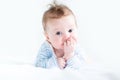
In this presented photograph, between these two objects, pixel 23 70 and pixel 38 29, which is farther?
pixel 38 29

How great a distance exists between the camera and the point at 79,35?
116cm

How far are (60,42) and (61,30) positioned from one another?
36 millimetres

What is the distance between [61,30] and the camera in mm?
1009

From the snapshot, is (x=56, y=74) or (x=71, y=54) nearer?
(x=56, y=74)

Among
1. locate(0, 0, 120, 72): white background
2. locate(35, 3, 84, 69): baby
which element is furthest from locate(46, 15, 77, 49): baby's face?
locate(0, 0, 120, 72): white background

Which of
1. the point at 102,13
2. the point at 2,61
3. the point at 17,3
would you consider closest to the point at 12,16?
the point at 17,3

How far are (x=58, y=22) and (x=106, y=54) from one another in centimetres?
19

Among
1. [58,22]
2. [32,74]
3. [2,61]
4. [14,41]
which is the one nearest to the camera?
[32,74]

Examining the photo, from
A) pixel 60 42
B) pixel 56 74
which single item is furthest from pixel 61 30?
pixel 56 74

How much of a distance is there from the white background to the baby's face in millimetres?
118

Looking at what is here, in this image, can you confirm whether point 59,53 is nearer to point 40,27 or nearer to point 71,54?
point 71,54

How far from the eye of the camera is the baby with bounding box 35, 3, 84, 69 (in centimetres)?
101

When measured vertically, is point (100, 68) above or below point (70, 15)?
below

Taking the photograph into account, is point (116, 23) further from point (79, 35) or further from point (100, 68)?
point (100, 68)
